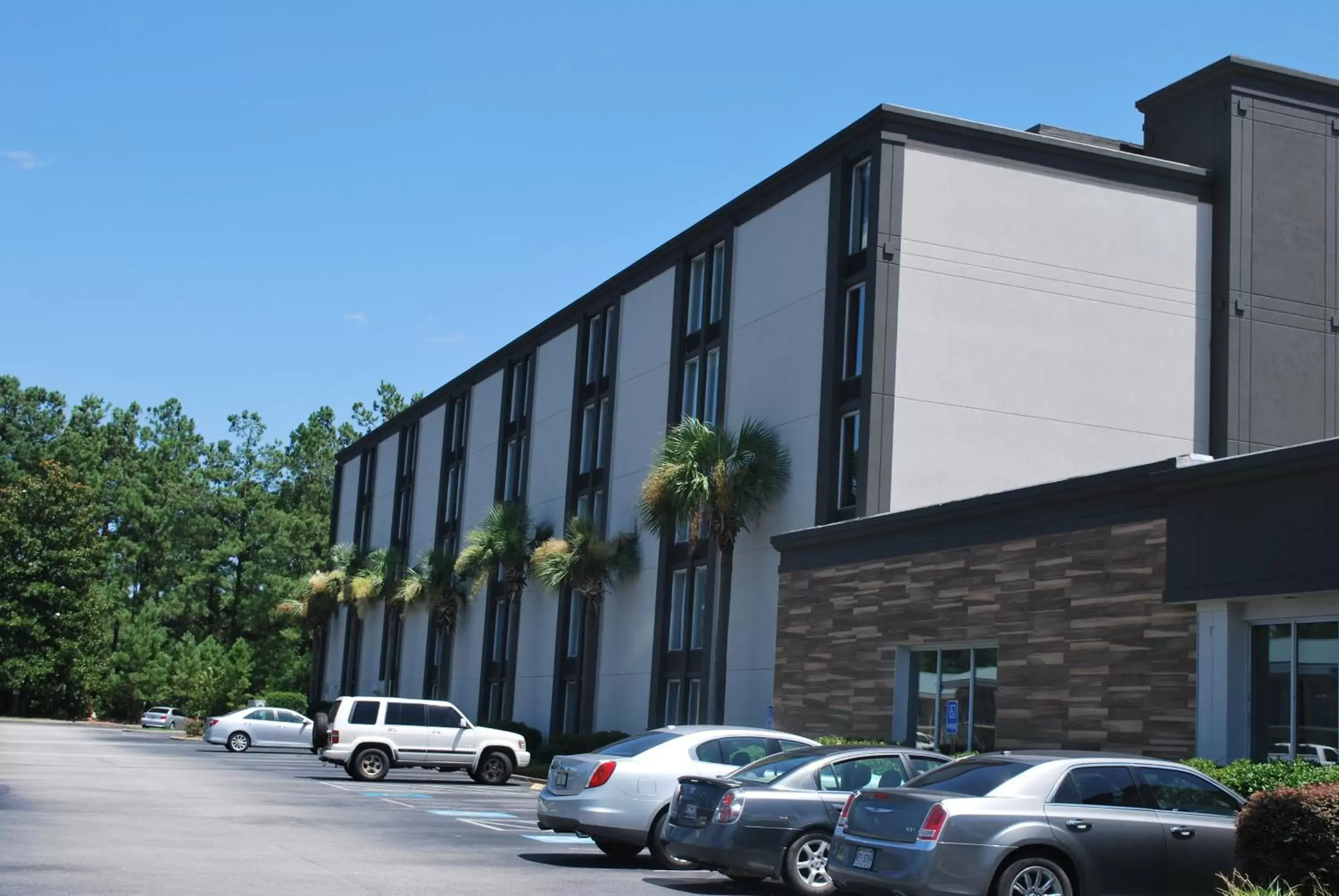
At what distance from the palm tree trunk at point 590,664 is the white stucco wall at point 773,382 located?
9004mm

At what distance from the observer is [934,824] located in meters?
12.6

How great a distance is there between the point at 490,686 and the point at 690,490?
900 inches

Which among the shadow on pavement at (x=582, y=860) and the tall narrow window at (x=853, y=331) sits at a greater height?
the tall narrow window at (x=853, y=331)

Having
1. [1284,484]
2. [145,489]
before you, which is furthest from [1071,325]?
[145,489]

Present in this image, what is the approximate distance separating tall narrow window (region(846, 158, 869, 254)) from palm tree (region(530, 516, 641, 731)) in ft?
40.1

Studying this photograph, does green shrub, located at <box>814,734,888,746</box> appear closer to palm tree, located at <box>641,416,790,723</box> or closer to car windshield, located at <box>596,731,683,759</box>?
palm tree, located at <box>641,416,790,723</box>

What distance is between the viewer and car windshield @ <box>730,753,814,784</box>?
15.9 metres

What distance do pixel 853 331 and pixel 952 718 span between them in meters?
10.8

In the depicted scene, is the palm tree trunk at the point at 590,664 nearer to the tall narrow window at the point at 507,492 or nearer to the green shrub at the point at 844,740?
the tall narrow window at the point at 507,492

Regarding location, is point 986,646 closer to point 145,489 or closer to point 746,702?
point 746,702

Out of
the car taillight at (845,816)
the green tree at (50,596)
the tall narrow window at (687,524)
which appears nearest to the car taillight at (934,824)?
the car taillight at (845,816)

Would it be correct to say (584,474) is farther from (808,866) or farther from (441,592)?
(808,866)

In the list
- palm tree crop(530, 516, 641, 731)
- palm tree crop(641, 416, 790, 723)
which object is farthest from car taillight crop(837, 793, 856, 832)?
palm tree crop(530, 516, 641, 731)

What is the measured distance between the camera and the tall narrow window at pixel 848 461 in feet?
107
